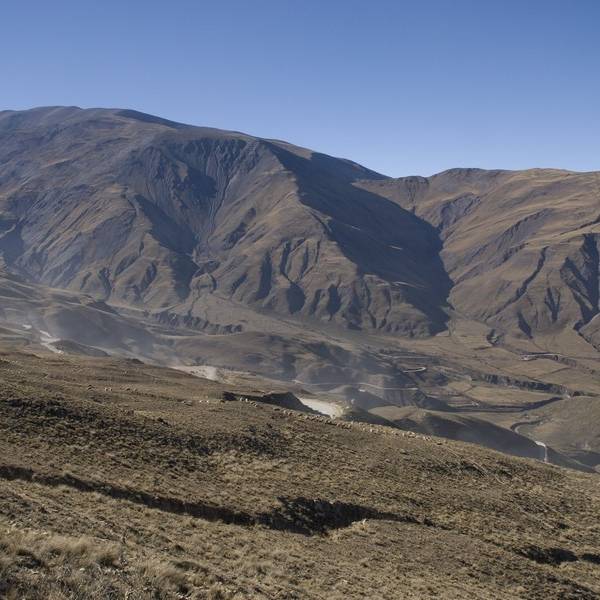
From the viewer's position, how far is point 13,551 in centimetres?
1362

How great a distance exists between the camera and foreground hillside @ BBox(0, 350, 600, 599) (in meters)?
15.8

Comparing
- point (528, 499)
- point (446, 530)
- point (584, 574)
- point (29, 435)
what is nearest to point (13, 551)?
point (29, 435)

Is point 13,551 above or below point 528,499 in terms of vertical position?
above

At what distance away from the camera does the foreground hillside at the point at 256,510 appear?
15.8 metres

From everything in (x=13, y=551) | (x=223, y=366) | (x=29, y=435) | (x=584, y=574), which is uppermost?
(x=13, y=551)

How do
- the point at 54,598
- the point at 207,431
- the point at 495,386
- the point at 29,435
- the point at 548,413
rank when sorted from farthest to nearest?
the point at 495,386 → the point at 548,413 → the point at 207,431 → the point at 29,435 → the point at 54,598

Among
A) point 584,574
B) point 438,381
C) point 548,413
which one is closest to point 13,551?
point 584,574

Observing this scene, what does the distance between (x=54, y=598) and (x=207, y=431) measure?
21.7 m

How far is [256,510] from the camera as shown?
25.0m

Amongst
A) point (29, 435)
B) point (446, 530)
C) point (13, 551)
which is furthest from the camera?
point (446, 530)

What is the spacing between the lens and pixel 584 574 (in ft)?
89.3

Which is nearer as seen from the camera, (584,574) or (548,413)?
(584,574)

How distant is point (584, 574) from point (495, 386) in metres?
177

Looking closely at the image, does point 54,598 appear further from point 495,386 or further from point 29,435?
point 495,386
